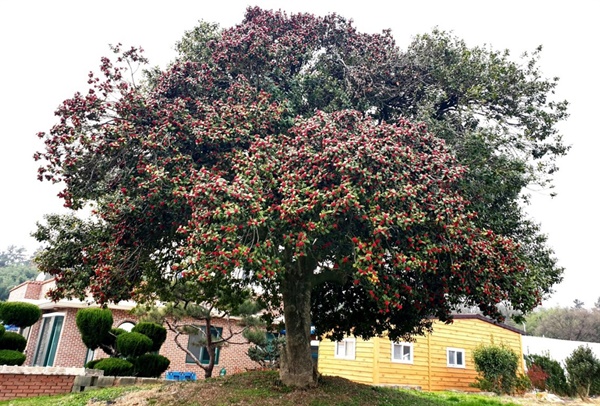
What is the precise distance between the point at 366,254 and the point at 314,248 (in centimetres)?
A: 148

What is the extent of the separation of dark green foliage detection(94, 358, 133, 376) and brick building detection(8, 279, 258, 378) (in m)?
3.31

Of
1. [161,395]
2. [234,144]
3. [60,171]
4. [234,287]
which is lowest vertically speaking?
[161,395]

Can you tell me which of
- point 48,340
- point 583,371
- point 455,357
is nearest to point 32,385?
point 48,340

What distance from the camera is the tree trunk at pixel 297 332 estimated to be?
8297 mm

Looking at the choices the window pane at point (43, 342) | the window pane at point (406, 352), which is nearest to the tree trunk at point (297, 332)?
the window pane at point (406, 352)

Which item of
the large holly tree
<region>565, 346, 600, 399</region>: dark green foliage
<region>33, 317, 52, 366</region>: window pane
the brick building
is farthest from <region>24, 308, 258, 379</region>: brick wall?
<region>565, 346, 600, 399</region>: dark green foliage

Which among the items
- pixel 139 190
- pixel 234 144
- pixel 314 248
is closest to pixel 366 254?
pixel 314 248

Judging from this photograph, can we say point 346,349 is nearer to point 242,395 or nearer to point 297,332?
point 297,332

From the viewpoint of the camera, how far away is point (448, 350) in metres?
18.0

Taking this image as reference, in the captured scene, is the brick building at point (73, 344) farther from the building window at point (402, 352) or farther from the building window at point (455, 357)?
the building window at point (455, 357)

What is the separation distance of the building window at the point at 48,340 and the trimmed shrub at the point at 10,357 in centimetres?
671

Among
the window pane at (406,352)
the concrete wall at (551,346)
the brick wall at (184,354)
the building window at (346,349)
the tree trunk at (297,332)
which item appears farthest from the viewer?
the concrete wall at (551,346)

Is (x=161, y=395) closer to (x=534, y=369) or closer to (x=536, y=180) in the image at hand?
(x=536, y=180)

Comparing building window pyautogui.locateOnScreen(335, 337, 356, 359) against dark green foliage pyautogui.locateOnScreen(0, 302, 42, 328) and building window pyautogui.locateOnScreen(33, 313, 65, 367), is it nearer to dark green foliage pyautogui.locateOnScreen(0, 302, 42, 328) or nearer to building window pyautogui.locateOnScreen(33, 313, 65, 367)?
dark green foliage pyautogui.locateOnScreen(0, 302, 42, 328)
